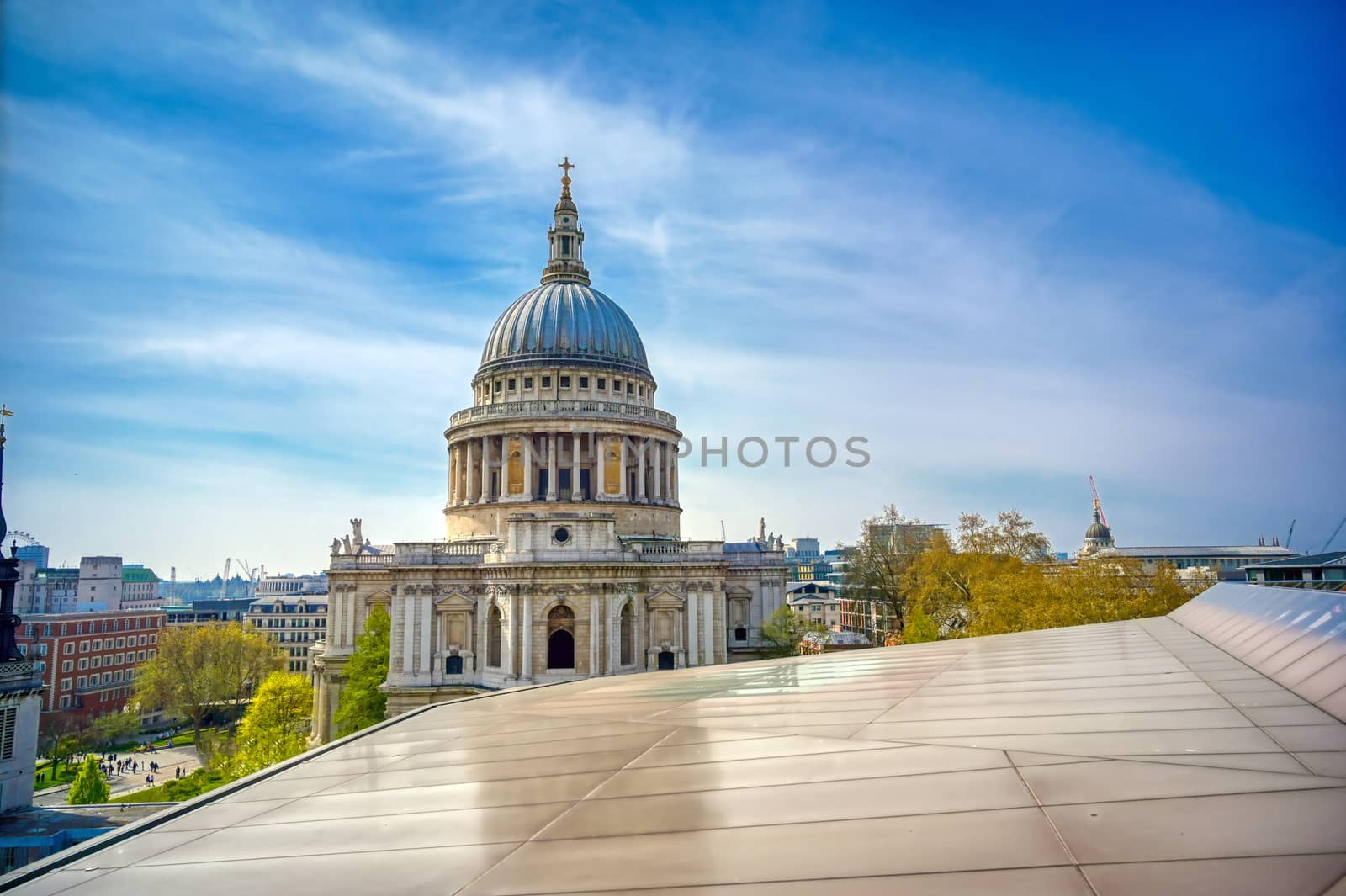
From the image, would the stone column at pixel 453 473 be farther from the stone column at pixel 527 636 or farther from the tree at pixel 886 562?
the tree at pixel 886 562

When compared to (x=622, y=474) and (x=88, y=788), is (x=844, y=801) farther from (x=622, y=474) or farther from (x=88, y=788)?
(x=622, y=474)

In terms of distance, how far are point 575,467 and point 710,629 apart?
58.6 ft

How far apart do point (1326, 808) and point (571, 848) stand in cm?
566

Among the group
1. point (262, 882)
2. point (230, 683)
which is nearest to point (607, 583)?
point (262, 882)

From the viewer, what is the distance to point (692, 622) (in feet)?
186

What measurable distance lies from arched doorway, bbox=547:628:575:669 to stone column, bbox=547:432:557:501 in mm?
14648

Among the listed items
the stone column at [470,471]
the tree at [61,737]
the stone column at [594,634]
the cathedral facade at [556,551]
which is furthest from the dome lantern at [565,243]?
the tree at [61,737]

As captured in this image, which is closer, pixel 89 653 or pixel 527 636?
pixel 527 636

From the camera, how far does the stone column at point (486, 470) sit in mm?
69375

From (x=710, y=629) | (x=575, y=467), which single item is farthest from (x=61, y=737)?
(x=710, y=629)

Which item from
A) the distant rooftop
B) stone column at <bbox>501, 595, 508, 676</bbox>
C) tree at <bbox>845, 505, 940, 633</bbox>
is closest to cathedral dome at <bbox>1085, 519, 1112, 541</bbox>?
the distant rooftop

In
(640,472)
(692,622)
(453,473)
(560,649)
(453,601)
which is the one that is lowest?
(560,649)

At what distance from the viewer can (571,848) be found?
7.56 meters

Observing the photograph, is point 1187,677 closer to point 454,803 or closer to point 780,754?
point 780,754
